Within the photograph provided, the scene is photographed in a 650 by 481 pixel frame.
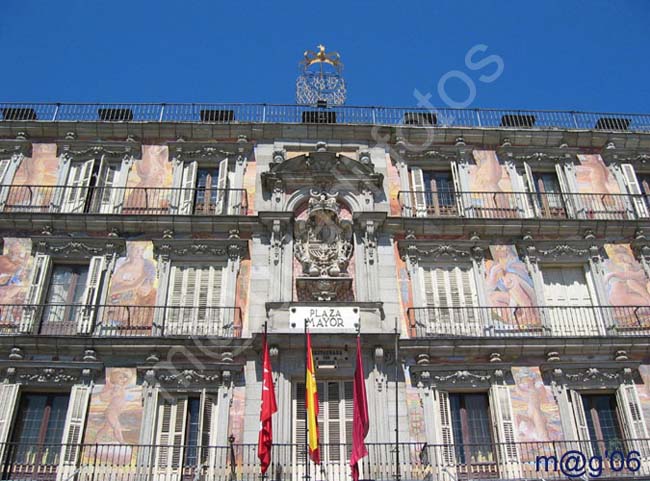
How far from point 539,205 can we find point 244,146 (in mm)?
8761

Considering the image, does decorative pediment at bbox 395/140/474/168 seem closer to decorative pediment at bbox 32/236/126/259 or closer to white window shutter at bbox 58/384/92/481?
decorative pediment at bbox 32/236/126/259

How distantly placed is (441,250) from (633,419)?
6.16 meters

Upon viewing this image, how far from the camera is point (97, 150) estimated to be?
20.3 metres

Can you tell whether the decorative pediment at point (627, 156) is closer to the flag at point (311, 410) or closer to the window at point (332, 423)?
the window at point (332, 423)

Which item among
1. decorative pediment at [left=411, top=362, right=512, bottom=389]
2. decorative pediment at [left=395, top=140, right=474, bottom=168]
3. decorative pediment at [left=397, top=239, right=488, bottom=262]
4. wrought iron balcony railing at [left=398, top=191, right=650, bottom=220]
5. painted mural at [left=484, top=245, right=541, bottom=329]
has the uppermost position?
decorative pediment at [left=395, top=140, right=474, bottom=168]

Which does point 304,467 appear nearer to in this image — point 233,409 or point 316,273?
point 233,409

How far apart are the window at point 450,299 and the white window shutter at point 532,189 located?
2.96m

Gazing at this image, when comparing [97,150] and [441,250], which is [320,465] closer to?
[441,250]

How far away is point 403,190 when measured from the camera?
19.9m

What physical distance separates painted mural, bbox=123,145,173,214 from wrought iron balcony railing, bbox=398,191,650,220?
6.69 m

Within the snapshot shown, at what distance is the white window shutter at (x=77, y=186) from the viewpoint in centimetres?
1930

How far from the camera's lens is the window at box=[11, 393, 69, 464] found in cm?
1552

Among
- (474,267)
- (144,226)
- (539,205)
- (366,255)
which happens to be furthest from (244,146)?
(539,205)

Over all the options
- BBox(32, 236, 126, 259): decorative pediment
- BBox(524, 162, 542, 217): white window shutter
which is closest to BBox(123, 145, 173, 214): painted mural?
BBox(32, 236, 126, 259): decorative pediment
